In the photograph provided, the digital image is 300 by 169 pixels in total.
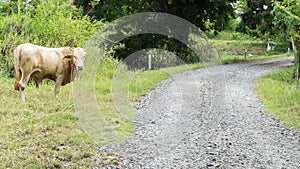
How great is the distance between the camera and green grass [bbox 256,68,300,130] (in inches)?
347

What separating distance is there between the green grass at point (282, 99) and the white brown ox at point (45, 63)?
4.19 m

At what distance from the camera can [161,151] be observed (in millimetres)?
6148

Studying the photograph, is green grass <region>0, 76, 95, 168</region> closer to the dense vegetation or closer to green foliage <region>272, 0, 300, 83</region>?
the dense vegetation

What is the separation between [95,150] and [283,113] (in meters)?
4.80

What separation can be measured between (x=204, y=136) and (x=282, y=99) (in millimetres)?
4294

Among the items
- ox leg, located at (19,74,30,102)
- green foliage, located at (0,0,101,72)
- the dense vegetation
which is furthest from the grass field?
green foliage, located at (0,0,101,72)

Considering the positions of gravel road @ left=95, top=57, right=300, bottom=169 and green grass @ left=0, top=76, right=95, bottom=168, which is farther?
gravel road @ left=95, top=57, right=300, bottom=169

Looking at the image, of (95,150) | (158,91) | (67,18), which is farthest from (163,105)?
(67,18)

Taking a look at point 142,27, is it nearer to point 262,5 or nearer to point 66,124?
point 262,5

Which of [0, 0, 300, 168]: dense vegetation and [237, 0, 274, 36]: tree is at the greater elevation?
[237, 0, 274, 36]: tree

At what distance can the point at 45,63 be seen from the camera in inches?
337

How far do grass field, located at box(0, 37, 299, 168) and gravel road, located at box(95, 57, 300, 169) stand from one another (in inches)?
12.0

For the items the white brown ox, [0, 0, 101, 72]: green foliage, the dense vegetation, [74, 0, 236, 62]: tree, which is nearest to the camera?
the dense vegetation

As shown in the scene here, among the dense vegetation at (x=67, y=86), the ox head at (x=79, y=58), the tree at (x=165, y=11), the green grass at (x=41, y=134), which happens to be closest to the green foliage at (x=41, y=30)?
the dense vegetation at (x=67, y=86)
